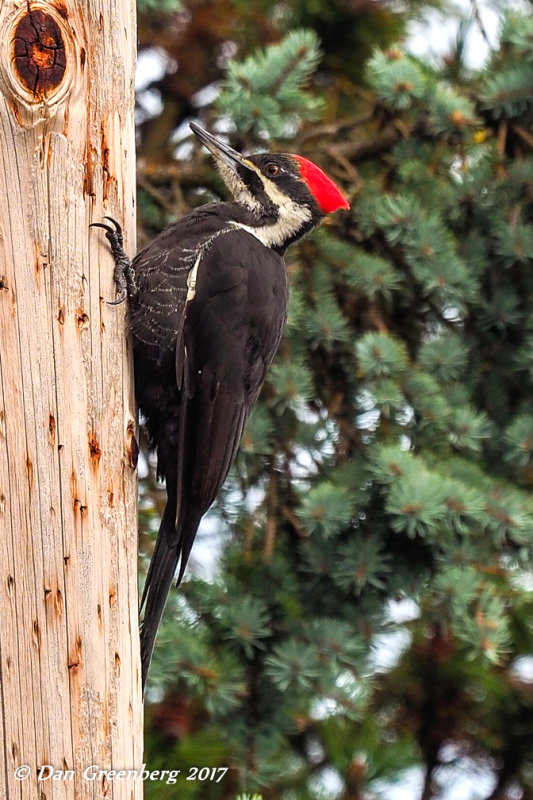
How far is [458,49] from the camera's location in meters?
3.84

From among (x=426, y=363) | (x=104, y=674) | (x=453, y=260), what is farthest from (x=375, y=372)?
(x=104, y=674)

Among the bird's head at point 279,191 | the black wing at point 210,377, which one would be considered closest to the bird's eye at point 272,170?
the bird's head at point 279,191

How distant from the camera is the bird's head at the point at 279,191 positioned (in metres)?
3.27

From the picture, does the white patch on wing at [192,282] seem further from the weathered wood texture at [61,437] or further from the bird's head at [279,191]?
the weathered wood texture at [61,437]

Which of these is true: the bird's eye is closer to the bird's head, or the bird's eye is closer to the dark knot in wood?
the bird's head

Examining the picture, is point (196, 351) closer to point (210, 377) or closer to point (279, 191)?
point (210, 377)

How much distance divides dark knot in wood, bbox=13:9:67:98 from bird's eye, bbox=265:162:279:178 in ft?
3.69

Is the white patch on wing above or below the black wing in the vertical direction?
above

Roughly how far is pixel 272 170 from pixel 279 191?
0.07m

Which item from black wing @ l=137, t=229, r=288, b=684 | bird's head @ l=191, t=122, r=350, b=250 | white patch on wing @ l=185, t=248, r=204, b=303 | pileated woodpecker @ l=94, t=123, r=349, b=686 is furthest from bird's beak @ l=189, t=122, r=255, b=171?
white patch on wing @ l=185, t=248, r=204, b=303

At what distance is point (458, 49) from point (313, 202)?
1007 mm

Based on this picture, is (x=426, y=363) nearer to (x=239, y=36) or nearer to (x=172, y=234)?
(x=172, y=234)

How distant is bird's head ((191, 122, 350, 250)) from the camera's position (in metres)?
3.27

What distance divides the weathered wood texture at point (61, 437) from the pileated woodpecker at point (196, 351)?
387 millimetres
